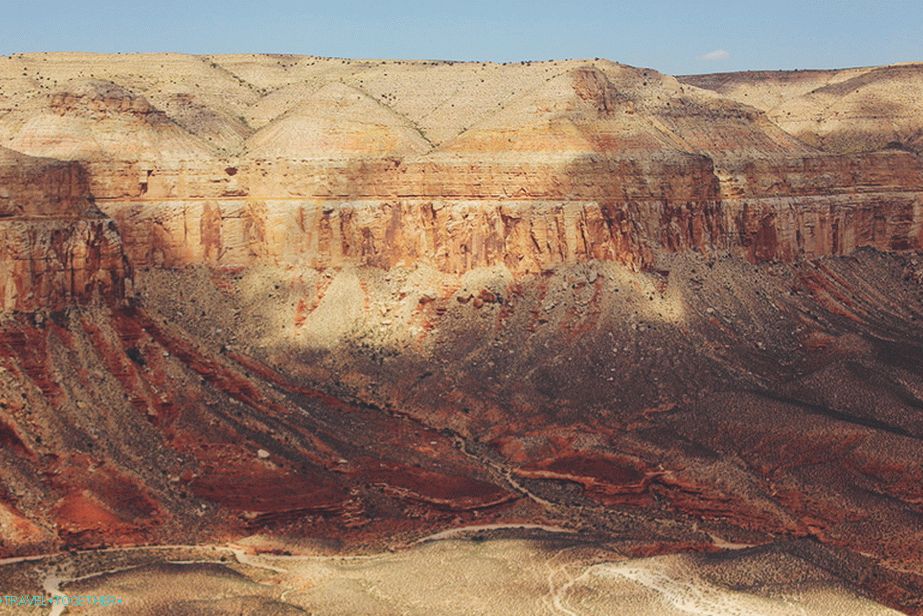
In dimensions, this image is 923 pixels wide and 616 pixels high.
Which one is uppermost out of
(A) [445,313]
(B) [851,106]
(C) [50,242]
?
(B) [851,106]

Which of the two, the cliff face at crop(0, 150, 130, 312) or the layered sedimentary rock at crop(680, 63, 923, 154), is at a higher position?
the layered sedimentary rock at crop(680, 63, 923, 154)

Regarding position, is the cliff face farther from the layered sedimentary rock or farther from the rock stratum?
the layered sedimentary rock

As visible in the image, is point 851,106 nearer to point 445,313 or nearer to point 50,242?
point 445,313

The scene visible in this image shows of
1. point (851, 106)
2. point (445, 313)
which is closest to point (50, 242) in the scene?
point (445, 313)

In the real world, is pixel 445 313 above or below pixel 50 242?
below

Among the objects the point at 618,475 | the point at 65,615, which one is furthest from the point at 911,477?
the point at 65,615

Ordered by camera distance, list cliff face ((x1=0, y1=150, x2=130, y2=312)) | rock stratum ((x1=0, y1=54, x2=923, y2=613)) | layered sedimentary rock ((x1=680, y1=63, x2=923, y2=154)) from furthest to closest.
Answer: layered sedimentary rock ((x1=680, y1=63, x2=923, y2=154)) < cliff face ((x1=0, y1=150, x2=130, y2=312)) < rock stratum ((x1=0, y1=54, x2=923, y2=613))

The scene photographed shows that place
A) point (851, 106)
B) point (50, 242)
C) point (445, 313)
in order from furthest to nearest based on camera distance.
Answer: point (851, 106), point (445, 313), point (50, 242)

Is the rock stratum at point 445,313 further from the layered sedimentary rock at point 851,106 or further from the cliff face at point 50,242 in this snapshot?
the layered sedimentary rock at point 851,106

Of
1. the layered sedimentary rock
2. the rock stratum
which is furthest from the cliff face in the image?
the layered sedimentary rock
